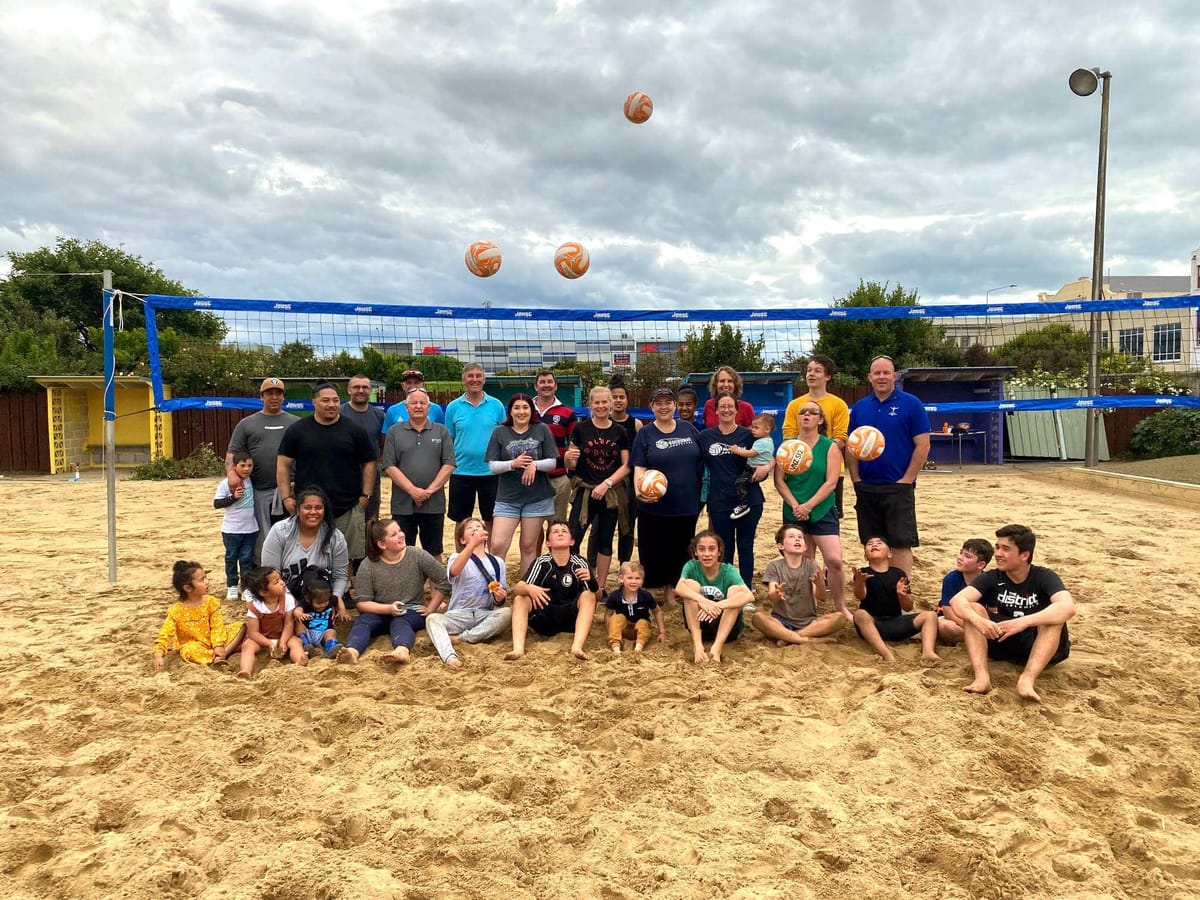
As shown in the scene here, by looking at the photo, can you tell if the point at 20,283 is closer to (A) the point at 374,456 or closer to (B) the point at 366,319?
(B) the point at 366,319

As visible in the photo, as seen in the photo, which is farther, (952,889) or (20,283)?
(20,283)

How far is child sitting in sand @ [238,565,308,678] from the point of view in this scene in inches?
146

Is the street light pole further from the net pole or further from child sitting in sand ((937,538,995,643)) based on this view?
the net pole

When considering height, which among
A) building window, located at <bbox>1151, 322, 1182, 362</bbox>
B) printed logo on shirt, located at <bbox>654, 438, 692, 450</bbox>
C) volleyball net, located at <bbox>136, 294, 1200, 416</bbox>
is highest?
building window, located at <bbox>1151, 322, 1182, 362</bbox>

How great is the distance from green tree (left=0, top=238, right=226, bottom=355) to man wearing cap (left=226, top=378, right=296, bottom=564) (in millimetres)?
24944

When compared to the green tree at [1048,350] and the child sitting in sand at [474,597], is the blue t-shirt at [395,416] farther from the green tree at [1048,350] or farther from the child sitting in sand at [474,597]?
Answer: the green tree at [1048,350]

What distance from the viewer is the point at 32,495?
34.6 feet

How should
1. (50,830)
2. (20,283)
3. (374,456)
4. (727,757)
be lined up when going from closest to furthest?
(50,830) < (727,757) < (374,456) < (20,283)

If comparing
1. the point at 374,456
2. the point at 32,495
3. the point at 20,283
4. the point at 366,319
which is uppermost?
the point at 20,283

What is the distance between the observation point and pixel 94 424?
16.4 meters

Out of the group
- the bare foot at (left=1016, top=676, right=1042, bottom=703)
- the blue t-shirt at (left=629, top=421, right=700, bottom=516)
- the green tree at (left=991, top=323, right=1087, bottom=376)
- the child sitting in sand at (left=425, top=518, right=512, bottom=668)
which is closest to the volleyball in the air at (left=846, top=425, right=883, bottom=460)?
the blue t-shirt at (left=629, top=421, right=700, bottom=516)

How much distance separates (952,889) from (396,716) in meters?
2.07

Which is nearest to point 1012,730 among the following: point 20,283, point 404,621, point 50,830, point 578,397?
point 404,621

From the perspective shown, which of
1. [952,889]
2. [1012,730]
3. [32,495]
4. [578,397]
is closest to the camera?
[952,889]
